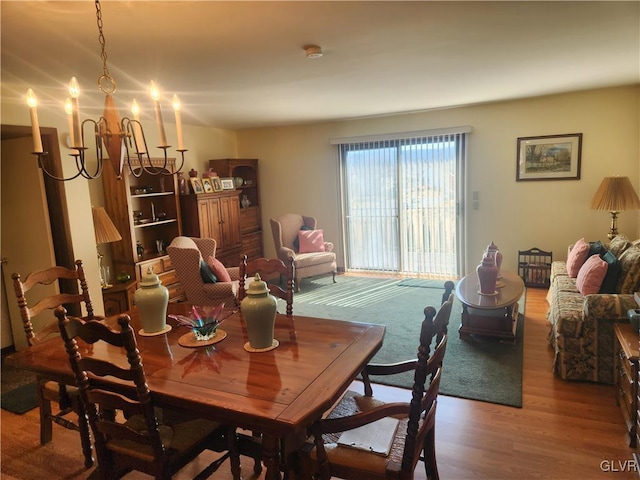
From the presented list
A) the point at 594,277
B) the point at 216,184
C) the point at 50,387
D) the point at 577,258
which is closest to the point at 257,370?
the point at 50,387

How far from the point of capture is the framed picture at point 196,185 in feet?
17.7

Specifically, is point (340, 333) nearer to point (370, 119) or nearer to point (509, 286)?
point (509, 286)

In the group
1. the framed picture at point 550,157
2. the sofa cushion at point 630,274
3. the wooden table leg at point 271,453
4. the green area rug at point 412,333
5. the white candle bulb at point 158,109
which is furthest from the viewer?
the framed picture at point 550,157

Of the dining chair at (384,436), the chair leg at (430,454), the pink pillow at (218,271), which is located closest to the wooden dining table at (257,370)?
the dining chair at (384,436)

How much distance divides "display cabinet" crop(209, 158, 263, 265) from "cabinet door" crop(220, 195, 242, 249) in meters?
0.23

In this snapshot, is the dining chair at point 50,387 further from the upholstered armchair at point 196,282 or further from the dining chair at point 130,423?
the upholstered armchair at point 196,282

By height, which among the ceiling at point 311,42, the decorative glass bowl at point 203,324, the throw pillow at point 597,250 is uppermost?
the ceiling at point 311,42

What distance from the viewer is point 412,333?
3.88m

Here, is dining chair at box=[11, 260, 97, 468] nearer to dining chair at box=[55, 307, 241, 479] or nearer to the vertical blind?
dining chair at box=[55, 307, 241, 479]

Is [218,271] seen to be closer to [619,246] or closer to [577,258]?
[577,258]

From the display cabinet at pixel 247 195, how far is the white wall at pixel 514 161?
2.88 ft

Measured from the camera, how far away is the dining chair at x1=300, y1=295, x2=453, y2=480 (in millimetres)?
1426

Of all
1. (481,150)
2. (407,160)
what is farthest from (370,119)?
(481,150)

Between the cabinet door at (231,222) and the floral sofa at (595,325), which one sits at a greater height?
Answer: the cabinet door at (231,222)
